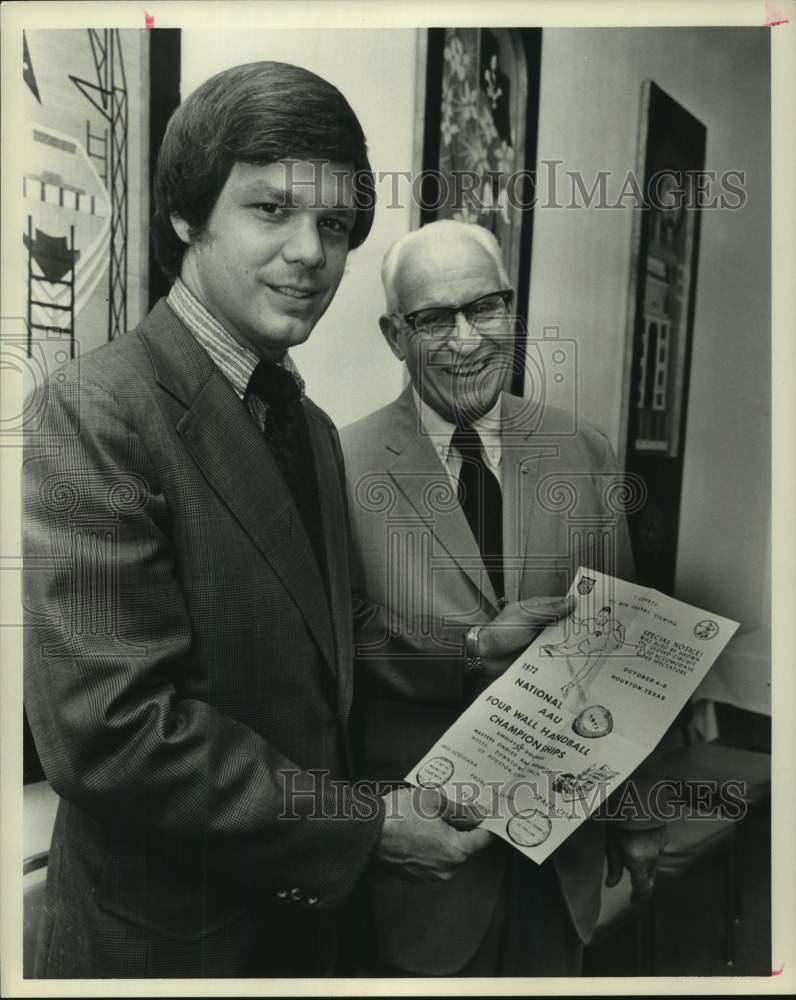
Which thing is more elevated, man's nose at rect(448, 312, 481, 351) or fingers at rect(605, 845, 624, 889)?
man's nose at rect(448, 312, 481, 351)

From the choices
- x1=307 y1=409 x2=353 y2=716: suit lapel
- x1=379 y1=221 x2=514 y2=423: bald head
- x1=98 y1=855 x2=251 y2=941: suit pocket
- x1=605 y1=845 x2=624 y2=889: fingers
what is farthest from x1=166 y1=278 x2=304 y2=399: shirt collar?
x1=605 y1=845 x2=624 y2=889: fingers

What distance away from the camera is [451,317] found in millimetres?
1513

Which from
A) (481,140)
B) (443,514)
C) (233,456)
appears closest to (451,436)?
(443,514)

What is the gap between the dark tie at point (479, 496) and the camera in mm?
1537

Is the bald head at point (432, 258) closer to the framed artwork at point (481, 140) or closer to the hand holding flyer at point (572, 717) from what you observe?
the framed artwork at point (481, 140)

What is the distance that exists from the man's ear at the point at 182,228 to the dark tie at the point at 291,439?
0.69 feet

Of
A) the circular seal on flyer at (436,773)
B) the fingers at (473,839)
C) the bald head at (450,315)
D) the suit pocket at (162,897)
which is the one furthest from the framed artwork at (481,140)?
the suit pocket at (162,897)

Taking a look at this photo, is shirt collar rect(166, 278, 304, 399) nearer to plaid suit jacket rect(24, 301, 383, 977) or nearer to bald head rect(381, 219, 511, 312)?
plaid suit jacket rect(24, 301, 383, 977)

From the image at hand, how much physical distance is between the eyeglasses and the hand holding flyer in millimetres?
434

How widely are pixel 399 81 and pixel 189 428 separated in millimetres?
639

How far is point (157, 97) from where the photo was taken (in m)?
1.44

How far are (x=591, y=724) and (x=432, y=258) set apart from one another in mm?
773

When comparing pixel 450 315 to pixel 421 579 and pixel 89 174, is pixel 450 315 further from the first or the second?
pixel 89 174

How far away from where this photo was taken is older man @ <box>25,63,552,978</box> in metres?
1.37
